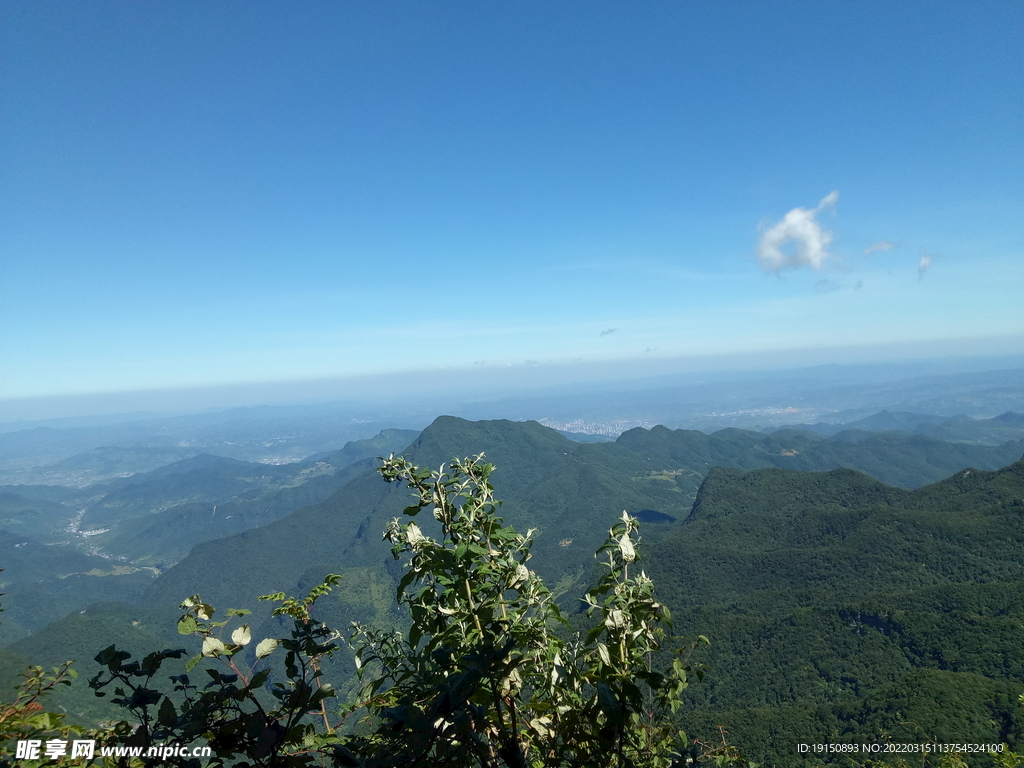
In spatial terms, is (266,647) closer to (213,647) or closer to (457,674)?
(213,647)

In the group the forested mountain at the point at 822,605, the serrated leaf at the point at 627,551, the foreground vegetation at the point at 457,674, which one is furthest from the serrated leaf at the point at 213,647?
the forested mountain at the point at 822,605

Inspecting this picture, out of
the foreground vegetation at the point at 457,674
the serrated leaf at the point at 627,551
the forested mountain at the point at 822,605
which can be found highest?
the serrated leaf at the point at 627,551

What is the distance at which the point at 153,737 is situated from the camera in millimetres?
2059

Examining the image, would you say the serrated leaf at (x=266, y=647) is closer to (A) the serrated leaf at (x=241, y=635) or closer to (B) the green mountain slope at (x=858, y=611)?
(A) the serrated leaf at (x=241, y=635)

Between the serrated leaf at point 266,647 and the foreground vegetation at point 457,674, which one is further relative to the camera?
the serrated leaf at point 266,647

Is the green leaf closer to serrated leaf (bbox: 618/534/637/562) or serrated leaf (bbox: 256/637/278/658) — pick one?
serrated leaf (bbox: 256/637/278/658)

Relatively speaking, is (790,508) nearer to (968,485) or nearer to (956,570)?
(968,485)

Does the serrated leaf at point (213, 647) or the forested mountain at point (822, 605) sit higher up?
the serrated leaf at point (213, 647)

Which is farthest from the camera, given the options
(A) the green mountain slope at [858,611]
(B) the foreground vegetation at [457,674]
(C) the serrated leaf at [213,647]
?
(A) the green mountain slope at [858,611]

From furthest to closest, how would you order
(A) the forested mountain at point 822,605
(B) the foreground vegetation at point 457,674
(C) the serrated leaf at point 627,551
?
1. (A) the forested mountain at point 822,605
2. (C) the serrated leaf at point 627,551
3. (B) the foreground vegetation at point 457,674

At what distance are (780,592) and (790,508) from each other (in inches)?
2580

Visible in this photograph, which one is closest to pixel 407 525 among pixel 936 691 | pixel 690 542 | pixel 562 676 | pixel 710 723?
pixel 562 676

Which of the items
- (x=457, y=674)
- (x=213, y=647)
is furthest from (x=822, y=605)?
(x=213, y=647)

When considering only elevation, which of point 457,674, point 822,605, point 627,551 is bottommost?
point 822,605
